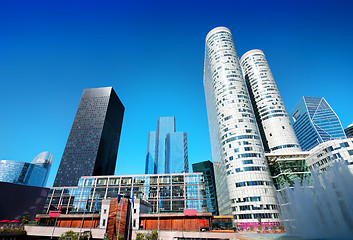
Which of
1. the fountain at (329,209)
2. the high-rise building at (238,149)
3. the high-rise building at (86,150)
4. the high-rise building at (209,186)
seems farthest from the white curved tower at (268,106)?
the high-rise building at (86,150)

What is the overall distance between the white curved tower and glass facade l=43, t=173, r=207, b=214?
5800 centimetres

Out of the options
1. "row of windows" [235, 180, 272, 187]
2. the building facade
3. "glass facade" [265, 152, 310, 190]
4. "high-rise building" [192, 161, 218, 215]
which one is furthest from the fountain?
"high-rise building" [192, 161, 218, 215]

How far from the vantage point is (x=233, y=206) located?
270 ft

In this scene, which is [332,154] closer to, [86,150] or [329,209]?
[329,209]

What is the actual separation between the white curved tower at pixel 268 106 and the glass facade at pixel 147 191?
58.0 m

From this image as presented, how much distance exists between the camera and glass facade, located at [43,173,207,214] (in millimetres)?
93125

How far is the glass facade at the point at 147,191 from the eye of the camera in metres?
93.1

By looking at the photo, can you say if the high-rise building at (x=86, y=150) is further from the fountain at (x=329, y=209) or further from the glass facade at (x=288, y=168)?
the fountain at (x=329, y=209)

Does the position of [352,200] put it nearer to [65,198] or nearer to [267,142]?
[267,142]

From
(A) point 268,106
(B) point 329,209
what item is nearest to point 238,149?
(B) point 329,209

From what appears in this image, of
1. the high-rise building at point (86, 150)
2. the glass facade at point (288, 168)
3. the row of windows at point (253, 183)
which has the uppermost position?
the high-rise building at point (86, 150)

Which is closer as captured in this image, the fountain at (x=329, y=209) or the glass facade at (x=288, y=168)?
the fountain at (x=329, y=209)

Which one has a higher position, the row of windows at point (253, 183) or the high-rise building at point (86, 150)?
the high-rise building at point (86, 150)

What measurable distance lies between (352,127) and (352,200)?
228 metres
